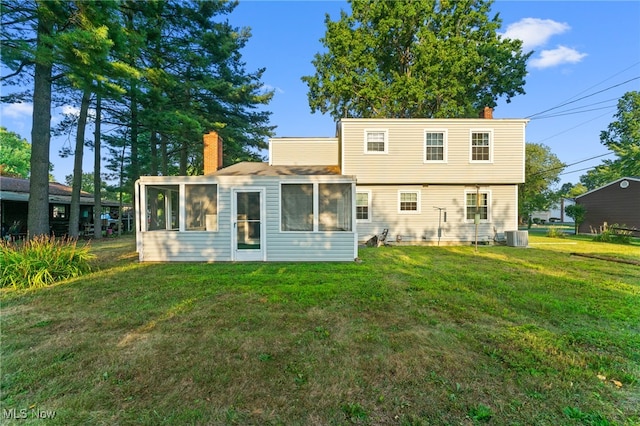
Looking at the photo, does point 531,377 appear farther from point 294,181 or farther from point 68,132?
point 68,132

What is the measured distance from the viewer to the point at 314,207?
8.84 metres

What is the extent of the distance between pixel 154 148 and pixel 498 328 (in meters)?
21.3

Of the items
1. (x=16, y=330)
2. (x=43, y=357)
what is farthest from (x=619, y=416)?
(x=16, y=330)

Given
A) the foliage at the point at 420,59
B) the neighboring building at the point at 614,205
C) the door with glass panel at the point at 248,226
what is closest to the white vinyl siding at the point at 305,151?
the door with glass panel at the point at 248,226

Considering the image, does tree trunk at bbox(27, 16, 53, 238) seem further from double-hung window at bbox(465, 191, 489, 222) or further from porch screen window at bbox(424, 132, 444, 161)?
double-hung window at bbox(465, 191, 489, 222)

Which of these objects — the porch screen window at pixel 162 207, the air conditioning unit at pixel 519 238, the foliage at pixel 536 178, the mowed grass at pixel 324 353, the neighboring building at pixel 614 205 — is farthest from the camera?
the foliage at pixel 536 178

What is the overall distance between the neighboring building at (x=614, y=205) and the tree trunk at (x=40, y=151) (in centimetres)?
3109

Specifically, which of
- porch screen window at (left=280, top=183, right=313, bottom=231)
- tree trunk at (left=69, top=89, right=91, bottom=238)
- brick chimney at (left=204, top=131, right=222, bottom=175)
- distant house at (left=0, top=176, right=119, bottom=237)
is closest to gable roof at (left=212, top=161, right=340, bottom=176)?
brick chimney at (left=204, top=131, right=222, bottom=175)

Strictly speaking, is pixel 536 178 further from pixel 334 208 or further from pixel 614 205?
pixel 334 208

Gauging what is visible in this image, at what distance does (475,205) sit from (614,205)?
14831 mm

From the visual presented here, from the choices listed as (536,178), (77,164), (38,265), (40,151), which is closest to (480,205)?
(38,265)

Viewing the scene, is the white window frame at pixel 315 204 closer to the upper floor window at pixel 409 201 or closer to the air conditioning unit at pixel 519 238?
the upper floor window at pixel 409 201

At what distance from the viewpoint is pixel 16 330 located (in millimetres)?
3773

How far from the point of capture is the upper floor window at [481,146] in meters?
13.3
